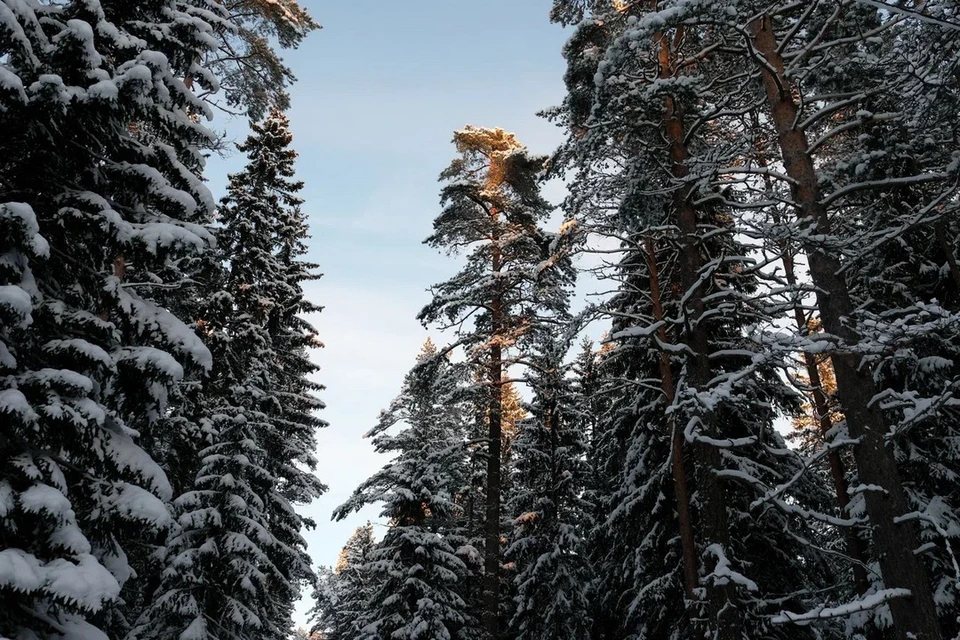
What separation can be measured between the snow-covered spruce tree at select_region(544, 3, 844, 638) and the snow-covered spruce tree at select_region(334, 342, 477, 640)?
18.0 feet

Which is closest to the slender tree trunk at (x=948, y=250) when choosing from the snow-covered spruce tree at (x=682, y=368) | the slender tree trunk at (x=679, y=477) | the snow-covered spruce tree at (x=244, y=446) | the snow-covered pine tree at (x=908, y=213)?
the snow-covered pine tree at (x=908, y=213)

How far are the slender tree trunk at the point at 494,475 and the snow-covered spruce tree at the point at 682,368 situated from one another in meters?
3.11

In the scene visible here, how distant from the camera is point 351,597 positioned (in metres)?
28.9

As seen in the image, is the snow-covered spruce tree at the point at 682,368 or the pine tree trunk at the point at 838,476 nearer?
the snow-covered spruce tree at the point at 682,368

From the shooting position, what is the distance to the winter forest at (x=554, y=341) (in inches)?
233

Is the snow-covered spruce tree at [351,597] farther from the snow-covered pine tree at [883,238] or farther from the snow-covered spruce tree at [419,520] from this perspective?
the snow-covered pine tree at [883,238]

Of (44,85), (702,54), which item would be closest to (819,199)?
(702,54)

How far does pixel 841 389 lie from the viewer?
20.1 feet

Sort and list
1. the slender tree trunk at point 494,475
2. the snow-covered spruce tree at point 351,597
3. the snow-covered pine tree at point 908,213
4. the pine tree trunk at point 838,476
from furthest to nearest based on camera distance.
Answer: the snow-covered spruce tree at point 351,597 → the slender tree trunk at point 494,475 → the pine tree trunk at point 838,476 → the snow-covered pine tree at point 908,213

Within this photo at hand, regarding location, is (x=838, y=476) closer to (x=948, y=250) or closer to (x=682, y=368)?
(x=682, y=368)

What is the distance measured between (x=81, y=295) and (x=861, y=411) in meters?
9.02

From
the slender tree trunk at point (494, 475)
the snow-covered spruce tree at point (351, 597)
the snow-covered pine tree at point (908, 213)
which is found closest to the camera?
the snow-covered pine tree at point (908, 213)

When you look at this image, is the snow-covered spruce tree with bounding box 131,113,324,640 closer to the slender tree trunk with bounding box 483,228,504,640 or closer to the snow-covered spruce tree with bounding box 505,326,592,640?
the slender tree trunk with bounding box 483,228,504,640

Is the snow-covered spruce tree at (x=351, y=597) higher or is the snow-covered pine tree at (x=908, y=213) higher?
the snow-covered pine tree at (x=908, y=213)
